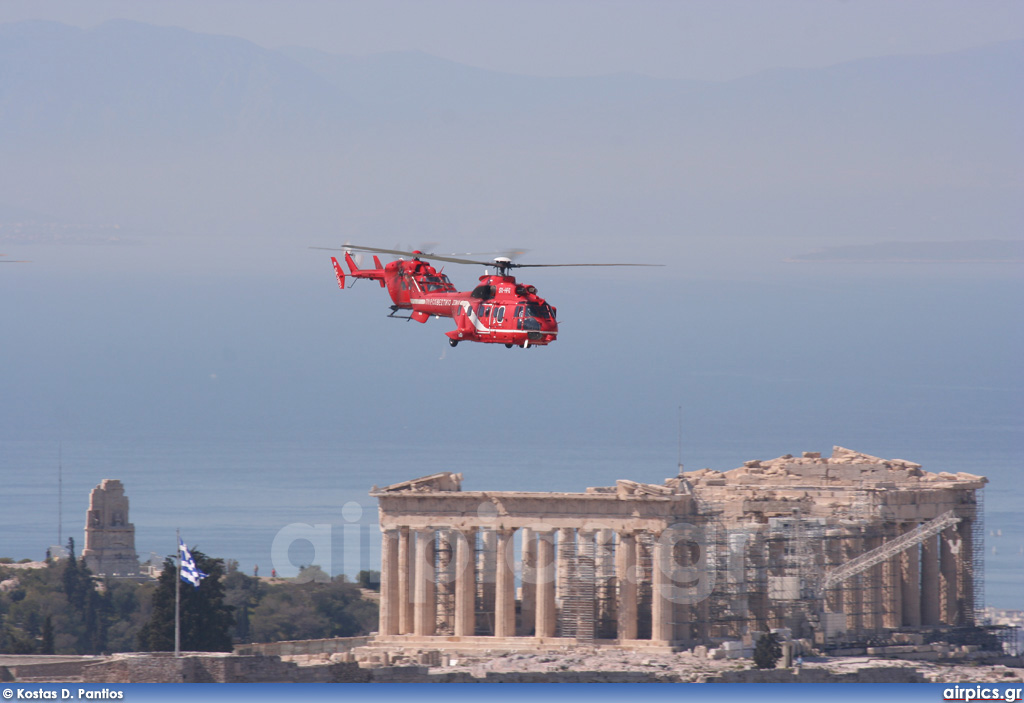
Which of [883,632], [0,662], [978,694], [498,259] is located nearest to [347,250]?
[498,259]

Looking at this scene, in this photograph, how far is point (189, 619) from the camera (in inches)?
6378

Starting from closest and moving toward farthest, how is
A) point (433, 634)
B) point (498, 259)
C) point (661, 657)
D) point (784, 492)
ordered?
1. point (498, 259)
2. point (661, 657)
3. point (433, 634)
4. point (784, 492)

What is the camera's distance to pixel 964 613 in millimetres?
175625

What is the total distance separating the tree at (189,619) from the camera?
527 feet

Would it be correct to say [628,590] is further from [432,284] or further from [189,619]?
[432,284]

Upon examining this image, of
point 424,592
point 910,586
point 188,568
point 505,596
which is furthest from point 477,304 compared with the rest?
point 910,586

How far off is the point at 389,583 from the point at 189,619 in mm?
12347

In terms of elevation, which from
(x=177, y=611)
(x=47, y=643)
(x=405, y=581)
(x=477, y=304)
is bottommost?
(x=47, y=643)

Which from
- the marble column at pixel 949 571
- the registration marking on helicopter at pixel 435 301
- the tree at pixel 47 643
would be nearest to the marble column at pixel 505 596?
the registration marking on helicopter at pixel 435 301

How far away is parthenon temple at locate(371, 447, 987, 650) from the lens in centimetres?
16075

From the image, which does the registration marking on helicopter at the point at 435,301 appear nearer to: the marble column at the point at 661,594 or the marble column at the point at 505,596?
the marble column at the point at 505,596

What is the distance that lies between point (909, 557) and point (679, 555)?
1874 centimetres

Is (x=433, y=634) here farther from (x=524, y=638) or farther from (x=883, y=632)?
(x=883, y=632)

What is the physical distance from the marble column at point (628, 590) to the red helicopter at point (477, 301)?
86.8 ft
